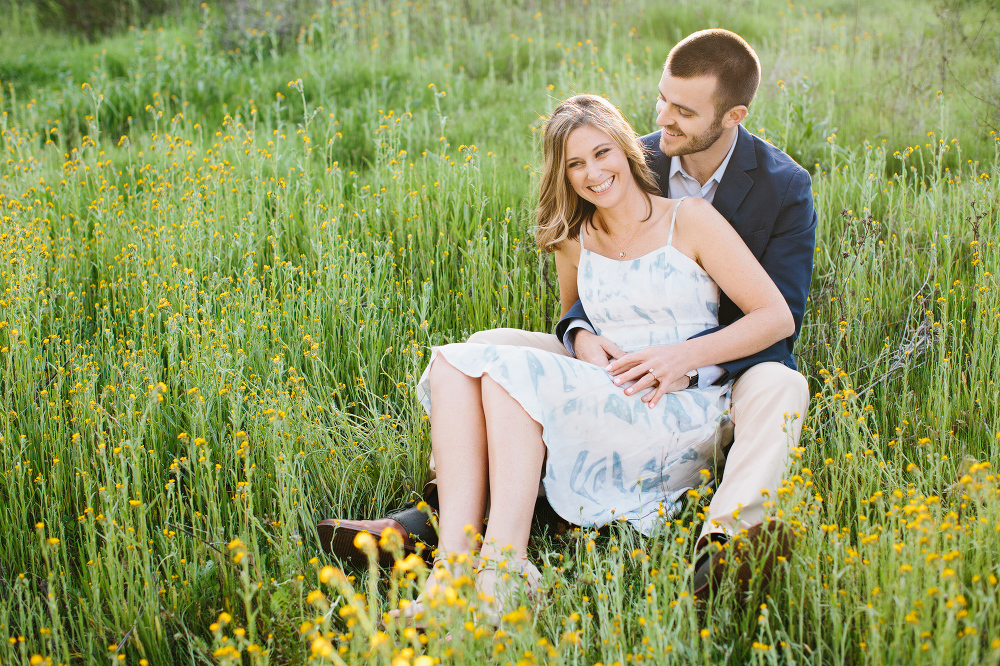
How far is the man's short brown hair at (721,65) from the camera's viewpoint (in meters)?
2.93

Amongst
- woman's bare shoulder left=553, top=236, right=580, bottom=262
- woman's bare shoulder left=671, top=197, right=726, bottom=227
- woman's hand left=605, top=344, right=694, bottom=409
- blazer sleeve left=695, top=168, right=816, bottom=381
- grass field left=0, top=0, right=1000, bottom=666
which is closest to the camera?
grass field left=0, top=0, right=1000, bottom=666

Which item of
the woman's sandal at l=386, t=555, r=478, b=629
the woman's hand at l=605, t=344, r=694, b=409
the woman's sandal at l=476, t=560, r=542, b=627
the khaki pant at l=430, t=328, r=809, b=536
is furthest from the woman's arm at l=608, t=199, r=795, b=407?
the woman's sandal at l=386, t=555, r=478, b=629

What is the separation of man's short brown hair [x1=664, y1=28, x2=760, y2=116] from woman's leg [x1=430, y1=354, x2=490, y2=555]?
5.15 ft

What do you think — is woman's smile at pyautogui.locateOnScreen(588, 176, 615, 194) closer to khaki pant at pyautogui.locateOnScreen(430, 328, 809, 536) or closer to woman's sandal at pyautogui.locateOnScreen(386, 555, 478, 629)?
khaki pant at pyautogui.locateOnScreen(430, 328, 809, 536)

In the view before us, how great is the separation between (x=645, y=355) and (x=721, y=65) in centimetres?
130

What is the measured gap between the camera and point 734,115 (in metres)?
2.94

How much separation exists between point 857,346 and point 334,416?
2.27 metres

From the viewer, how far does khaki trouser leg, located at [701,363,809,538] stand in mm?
2205

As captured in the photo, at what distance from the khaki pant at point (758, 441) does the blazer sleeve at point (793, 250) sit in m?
0.35

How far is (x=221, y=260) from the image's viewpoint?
3729 mm

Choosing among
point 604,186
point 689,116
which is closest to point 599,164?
point 604,186

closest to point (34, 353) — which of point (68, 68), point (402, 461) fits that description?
point (402, 461)

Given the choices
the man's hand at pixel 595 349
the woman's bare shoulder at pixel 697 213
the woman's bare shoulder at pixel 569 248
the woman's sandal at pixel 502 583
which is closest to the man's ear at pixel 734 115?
the woman's bare shoulder at pixel 697 213

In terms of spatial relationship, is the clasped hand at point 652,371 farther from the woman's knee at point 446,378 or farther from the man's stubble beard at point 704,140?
the man's stubble beard at point 704,140
